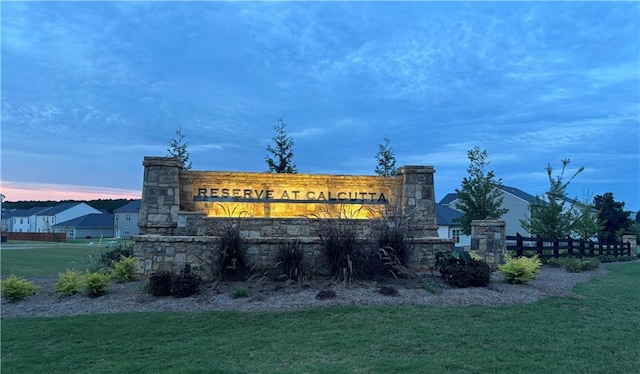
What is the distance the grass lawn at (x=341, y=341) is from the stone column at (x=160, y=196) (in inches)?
195

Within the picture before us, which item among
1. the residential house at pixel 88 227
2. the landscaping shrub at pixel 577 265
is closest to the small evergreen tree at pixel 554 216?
the landscaping shrub at pixel 577 265

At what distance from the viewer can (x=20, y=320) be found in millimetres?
6785

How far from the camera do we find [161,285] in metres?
7.90

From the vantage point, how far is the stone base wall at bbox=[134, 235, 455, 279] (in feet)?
30.8

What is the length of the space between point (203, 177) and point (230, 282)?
4.69 meters

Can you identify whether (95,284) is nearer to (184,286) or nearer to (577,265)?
(184,286)

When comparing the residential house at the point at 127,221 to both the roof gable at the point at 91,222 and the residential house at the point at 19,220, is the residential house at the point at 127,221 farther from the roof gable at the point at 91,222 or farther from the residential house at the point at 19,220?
the residential house at the point at 19,220

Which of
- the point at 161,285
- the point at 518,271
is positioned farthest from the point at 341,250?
the point at 518,271

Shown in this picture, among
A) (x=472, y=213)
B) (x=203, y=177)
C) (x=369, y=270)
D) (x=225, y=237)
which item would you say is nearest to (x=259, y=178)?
(x=203, y=177)

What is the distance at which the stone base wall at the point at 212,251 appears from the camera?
30.8ft

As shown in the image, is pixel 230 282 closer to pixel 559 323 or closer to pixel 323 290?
pixel 323 290

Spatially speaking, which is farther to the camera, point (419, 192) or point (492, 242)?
point (419, 192)

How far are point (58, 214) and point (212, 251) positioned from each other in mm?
59993

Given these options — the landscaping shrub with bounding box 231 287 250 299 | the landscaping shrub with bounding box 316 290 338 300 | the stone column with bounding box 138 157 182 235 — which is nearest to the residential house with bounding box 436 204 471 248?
the stone column with bounding box 138 157 182 235
